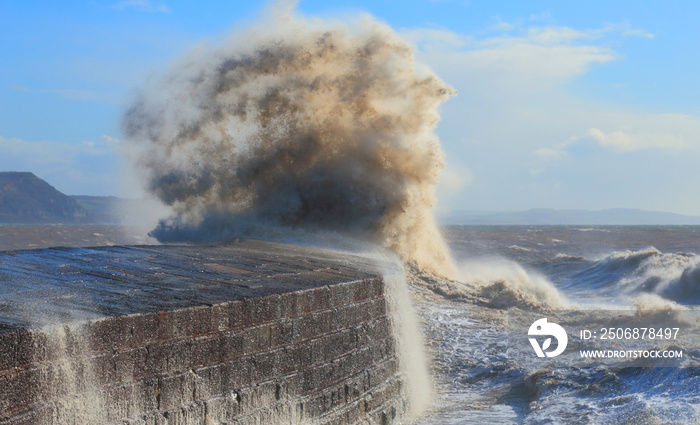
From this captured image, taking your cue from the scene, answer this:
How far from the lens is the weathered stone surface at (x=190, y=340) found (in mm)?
3021

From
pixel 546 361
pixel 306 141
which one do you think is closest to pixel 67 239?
pixel 306 141

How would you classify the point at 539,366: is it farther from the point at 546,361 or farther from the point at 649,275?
the point at 649,275

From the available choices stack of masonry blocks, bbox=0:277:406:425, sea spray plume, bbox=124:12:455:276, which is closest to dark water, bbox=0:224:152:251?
sea spray plume, bbox=124:12:455:276

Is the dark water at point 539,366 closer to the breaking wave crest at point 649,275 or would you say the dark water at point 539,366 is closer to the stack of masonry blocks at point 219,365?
the breaking wave crest at point 649,275

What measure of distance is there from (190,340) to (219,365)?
27cm

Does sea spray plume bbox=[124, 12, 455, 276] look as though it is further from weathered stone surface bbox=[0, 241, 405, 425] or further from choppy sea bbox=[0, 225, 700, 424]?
weathered stone surface bbox=[0, 241, 405, 425]

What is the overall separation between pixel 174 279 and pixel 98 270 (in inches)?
25.9

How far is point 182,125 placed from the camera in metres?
12.2

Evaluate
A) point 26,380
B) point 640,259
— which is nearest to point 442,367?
point 26,380

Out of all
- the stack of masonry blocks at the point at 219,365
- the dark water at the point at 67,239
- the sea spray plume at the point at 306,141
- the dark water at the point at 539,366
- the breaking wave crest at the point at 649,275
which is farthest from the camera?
the dark water at the point at 67,239

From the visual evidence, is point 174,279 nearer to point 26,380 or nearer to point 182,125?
point 26,380

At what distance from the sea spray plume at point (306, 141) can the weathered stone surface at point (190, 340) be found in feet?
19.1

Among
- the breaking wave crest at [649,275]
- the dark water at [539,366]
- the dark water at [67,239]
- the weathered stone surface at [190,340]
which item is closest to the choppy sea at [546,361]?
the dark water at [539,366]

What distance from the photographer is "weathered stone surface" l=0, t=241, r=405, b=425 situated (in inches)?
119
